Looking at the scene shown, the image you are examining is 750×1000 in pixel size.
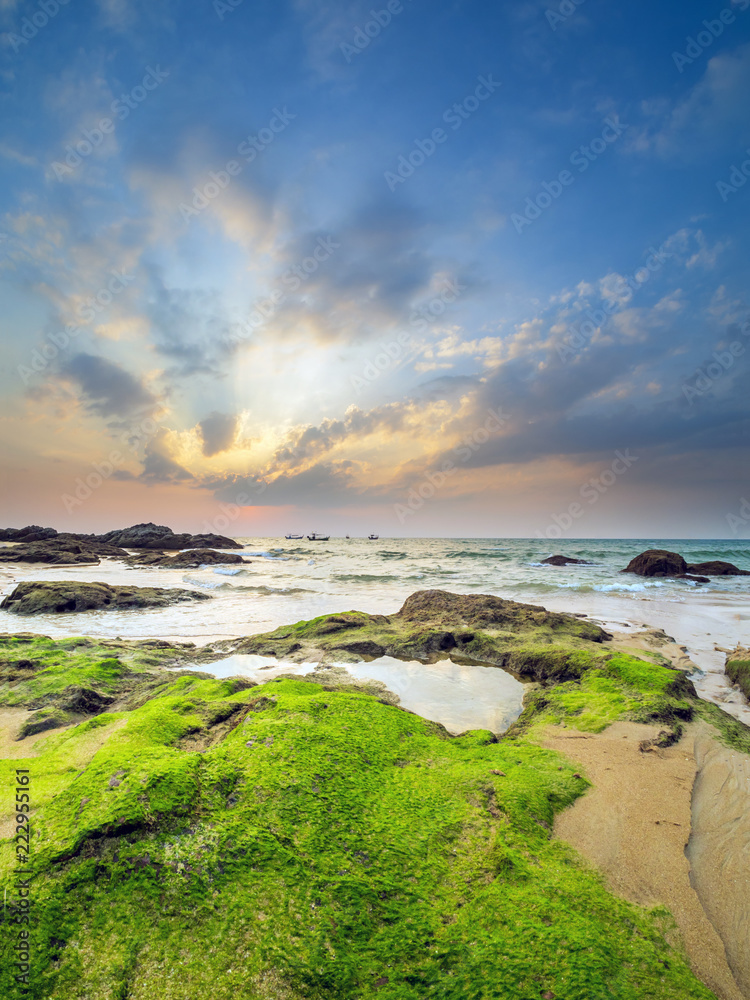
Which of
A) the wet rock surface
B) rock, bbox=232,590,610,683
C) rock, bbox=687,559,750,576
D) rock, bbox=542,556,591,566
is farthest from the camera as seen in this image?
rock, bbox=542,556,591,566

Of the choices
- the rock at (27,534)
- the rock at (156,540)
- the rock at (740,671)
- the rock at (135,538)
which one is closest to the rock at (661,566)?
the rock at (740,671)

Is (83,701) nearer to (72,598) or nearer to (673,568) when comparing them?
(72,598)

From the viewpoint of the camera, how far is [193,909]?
2422 mm

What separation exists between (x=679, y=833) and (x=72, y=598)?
18169 millimetres

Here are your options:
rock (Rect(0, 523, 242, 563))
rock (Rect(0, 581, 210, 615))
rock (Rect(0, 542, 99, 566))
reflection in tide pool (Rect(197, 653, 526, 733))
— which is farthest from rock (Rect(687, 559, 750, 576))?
rock (Rect(0, 523, 242, 563))

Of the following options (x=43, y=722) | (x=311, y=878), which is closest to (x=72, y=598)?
(x=43, y=722)

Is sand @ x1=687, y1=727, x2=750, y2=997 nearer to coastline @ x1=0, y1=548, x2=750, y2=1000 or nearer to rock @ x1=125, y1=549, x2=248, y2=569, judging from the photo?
coastline @ x1=0, y1=548, x2=750, y2=1000

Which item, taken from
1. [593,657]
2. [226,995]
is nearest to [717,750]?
[593,657]

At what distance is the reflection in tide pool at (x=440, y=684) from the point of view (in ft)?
21.9

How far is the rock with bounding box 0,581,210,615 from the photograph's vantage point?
15.1 m

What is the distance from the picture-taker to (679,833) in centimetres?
364

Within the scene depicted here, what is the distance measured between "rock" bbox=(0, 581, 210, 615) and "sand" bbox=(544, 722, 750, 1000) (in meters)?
A: 16.2

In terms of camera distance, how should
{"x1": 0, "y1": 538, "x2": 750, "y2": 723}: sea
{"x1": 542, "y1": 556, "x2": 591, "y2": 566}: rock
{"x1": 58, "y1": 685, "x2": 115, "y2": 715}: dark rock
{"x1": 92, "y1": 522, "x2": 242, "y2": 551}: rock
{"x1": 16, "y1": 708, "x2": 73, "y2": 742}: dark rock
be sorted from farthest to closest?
{"x1": 92, "y1": 522, "x2": 242, "y2": 551}: rock < {"x1": 542, "y1": 556, "x2": 591, "y2": 566}: rock < {"x1": 0, "y1": 538, "x2": 750, "y2": 723}: sea < {"x1": 58, "y1": 685, "x2": 115, "y2": 715}: dark rock < {"x1": 16, "y1": 708, "x2": 73, "y2": 742}: dark rock

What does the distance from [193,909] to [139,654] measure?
7647mm
